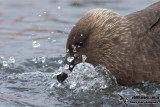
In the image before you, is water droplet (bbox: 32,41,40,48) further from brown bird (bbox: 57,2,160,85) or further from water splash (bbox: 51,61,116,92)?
brown bird (bbox: 57,2,160,85)

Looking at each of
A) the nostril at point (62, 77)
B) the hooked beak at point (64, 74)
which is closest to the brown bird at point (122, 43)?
the hooked beak at point (64, 74)

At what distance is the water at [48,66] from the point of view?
19.6ft

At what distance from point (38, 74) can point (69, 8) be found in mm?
4805

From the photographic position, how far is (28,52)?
8539 mm

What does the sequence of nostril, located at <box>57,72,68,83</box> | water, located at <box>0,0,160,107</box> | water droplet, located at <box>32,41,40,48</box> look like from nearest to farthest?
water, located at <box>0,0,160,107</box>, nostril, located at <box>57,72,68,83</box>, water droplet, located at <box>32,41,40,48</box>

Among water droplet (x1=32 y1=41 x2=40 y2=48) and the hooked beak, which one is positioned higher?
water droplet (x1=32 y1=41 x2=40 y2=48)

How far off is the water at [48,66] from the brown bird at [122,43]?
0.13 metres

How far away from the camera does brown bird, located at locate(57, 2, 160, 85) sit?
600 cm

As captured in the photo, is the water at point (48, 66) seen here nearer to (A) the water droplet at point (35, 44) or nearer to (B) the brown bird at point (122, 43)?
(A) the water droplet at point (35, 44)

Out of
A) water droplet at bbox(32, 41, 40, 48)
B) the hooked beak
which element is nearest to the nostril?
the hooked beak

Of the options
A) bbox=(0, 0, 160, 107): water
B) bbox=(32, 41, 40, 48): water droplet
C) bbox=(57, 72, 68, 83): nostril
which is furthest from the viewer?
bbox=(32, 41, 40, 48): water droplet

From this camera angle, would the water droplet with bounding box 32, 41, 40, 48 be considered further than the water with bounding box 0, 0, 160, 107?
Yes

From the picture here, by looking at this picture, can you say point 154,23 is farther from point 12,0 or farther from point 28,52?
point 12,0

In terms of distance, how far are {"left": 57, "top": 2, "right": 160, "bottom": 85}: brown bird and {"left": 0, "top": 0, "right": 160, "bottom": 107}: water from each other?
0.13 m
